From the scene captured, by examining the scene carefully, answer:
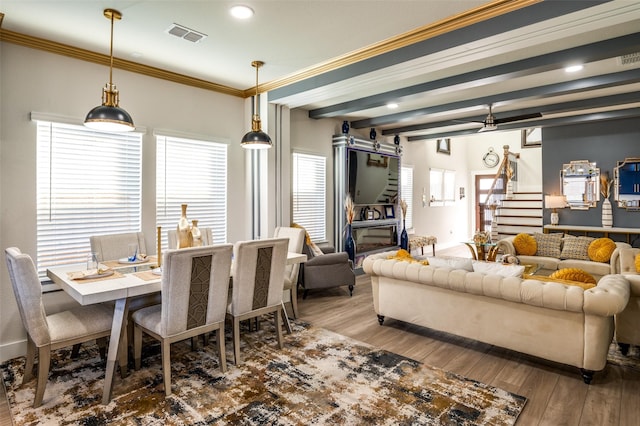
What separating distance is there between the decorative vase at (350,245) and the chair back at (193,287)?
347 centimetres

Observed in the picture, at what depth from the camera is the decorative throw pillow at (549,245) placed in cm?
552

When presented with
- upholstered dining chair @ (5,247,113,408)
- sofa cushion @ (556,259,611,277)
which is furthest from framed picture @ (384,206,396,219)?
upholstered dining chair @ (5,247,113,408)

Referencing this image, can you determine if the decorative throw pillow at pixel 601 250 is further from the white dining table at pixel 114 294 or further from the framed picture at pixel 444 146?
the white dining table at pixel 114 294

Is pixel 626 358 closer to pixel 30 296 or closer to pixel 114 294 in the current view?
pixel 114 294

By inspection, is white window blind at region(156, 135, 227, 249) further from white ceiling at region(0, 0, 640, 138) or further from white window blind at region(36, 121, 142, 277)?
white ceiling at region(0, 0, 640, 138)

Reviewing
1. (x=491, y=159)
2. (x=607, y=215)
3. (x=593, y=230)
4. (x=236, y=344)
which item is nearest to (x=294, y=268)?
(x=236, y=344)

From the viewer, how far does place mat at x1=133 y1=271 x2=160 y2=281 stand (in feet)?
8.95

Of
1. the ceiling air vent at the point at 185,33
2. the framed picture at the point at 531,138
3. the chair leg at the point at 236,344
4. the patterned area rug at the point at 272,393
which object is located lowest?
the patterned area rug at the point at 272,393

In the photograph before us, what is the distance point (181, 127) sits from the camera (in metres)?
4.29

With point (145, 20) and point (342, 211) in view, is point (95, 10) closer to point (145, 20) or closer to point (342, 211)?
point (145, 20)

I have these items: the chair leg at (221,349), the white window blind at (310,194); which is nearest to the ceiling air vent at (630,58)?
the white window blind at (310,194)

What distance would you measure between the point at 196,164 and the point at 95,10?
6.37 ft

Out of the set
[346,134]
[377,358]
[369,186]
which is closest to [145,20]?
[377,358]

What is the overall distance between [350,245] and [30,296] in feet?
14.6
